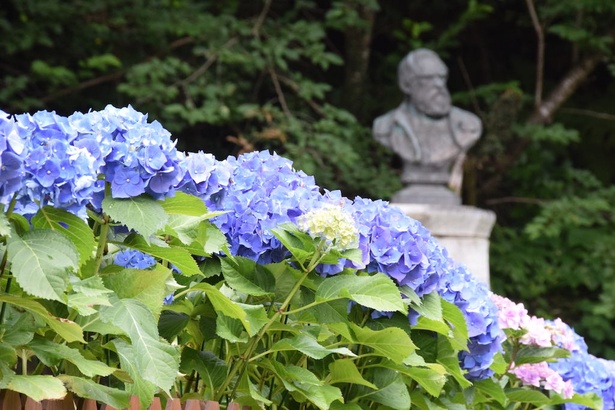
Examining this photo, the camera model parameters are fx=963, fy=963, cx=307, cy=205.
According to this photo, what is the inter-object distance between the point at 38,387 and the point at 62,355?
0.07 metres

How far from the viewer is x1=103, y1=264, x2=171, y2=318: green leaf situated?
3.99 ft

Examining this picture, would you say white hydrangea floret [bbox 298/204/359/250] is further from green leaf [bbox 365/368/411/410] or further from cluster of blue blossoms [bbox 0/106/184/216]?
green leaf [bbox 365/368/411/410]

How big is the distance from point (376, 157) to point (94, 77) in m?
2.15

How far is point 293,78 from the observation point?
6789mm

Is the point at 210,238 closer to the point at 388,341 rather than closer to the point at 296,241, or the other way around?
the point at 296,241

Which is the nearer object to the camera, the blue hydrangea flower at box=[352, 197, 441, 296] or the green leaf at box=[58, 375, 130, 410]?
the green leaf at box=[58, 375, 130, 410]

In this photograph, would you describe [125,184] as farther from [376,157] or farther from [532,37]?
[532,37]

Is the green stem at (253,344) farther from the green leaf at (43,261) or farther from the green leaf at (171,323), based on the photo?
the green leaf at (43,261)

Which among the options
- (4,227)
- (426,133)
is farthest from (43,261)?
(426,133)

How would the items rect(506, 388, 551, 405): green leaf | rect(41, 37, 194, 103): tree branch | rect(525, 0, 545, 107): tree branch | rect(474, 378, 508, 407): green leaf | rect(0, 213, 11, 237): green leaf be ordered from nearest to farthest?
1. rect(0, 213, 11, 237): green leaf
2. rect(474, 378, 508, 407): green leaf
3. rect(506, 388, 551, 405): green leaf
4. rect(41, 37, 194, 103): tree branch
5. rect(525, 0, 545, 107): tree branch

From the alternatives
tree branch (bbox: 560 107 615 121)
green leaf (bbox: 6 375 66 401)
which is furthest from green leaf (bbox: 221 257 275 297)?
tree branch (bbox: 560 107 615 121)

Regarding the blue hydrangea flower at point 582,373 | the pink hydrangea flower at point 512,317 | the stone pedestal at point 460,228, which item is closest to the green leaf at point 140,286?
the pink hydrangea flower at point 512,317

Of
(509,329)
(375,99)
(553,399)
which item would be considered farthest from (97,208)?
(375,99)

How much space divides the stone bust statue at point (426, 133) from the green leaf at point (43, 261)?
4.19m
